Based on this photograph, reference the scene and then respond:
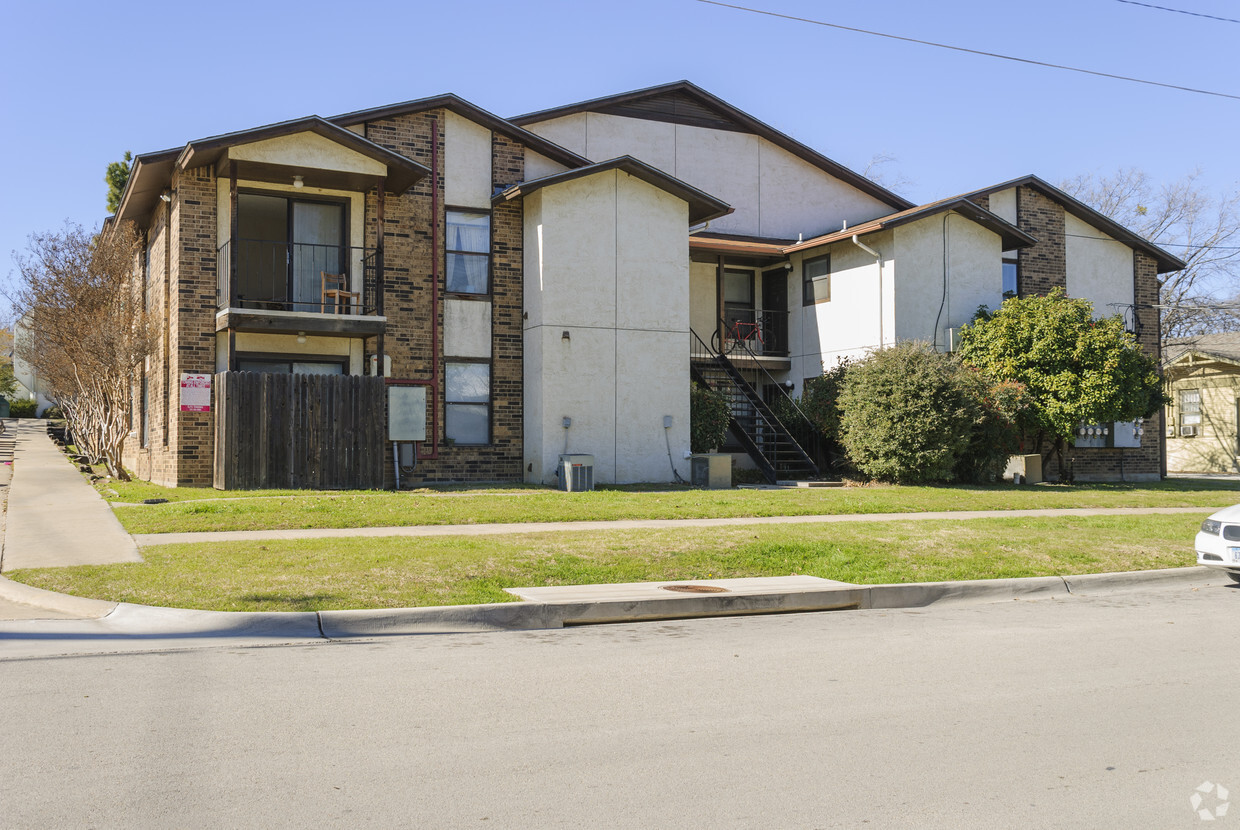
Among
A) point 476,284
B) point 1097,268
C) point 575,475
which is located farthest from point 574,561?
Result: point 1097,268

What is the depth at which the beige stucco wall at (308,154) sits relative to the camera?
18.5 m

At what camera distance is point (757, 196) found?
28859mm

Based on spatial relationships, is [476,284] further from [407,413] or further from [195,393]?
[195,393]

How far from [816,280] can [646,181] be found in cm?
646

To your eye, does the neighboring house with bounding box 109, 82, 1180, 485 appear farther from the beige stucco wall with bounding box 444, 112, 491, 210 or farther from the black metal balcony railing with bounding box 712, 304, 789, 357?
the black metal balcony railing with bounding box 712, 304, 789, 357

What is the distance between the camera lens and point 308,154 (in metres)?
18.9

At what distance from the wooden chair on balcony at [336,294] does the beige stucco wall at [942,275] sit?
1212 cm

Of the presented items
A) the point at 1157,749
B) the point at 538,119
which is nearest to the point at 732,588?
the point at 1157,749

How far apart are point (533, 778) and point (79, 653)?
165 inches

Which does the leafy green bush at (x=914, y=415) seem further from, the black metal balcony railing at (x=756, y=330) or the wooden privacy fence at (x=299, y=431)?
the wooden privacy fence at (x=299, y=431)

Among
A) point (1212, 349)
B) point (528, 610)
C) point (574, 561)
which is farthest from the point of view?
point (1212, 349)

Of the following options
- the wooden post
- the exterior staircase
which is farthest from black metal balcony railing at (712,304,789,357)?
the wooden post

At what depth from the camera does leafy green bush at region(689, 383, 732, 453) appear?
22.8m

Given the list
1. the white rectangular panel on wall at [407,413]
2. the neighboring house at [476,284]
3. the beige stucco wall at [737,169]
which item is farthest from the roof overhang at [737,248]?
the white rectangular panel on wall at [407,413]
